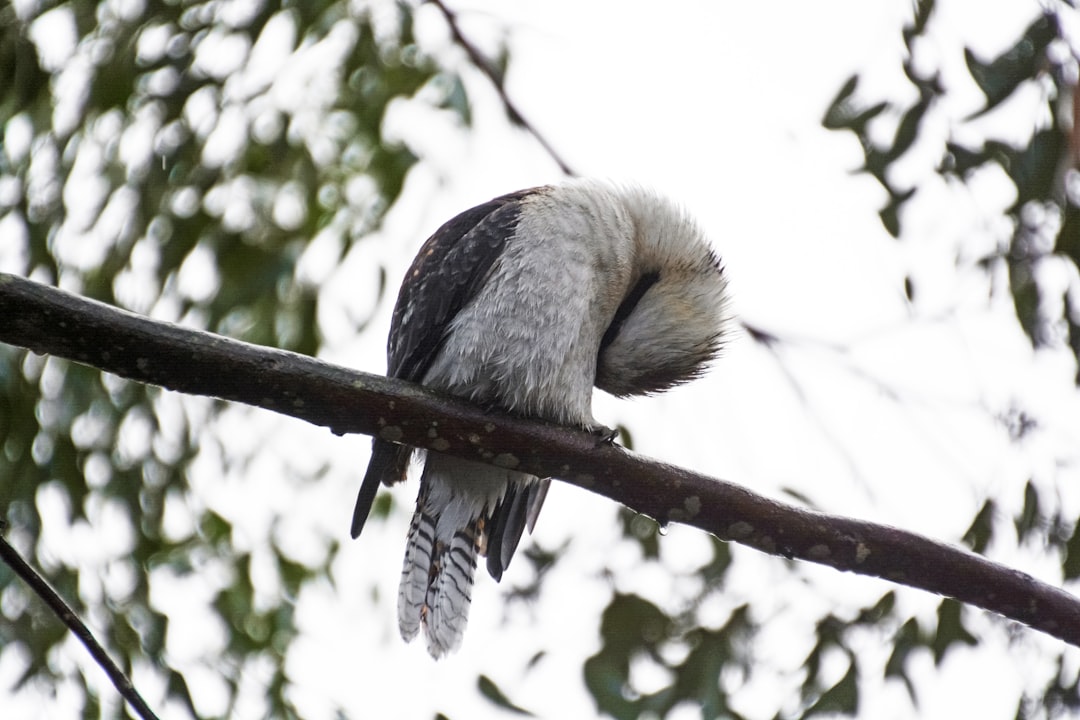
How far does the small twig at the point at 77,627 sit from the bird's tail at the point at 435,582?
35.3 inches

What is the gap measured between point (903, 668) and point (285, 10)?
1.95 m

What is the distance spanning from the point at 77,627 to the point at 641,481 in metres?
0.72

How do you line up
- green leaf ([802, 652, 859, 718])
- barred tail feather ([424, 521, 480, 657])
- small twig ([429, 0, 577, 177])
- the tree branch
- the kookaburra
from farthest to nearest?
small twig ([429, 0, 577, 177]), green leaf ([802, 652, 859, 718]), barred tail feather ([424, 521, 480, 657]), the kookaburra, the tree branch

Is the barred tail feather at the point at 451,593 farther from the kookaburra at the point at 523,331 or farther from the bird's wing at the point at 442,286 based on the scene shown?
the bird's wing at the point at 442,286

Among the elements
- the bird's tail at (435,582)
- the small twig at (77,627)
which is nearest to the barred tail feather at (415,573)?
the bird's tail at (435,582)

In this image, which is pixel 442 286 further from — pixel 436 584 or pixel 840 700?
pixel 840 700

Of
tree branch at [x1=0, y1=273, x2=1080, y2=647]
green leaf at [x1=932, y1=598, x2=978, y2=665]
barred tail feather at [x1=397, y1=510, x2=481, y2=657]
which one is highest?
tree branch at [x1=0, y1=273, x2=1080, y2=647]

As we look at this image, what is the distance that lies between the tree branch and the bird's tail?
0.51m

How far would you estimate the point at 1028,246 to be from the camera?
2.20m

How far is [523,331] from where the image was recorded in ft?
5.99

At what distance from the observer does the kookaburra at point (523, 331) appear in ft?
5.99

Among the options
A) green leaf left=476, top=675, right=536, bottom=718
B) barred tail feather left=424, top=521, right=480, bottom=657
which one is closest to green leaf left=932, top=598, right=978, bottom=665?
green leaf left=476, top=675, right=536, bottom=718

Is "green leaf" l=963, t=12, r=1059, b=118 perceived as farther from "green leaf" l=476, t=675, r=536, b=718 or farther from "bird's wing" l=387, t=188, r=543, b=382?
"green leaf" l=476, t=675, r=536, b=718

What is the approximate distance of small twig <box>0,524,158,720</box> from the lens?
108 centimetres
